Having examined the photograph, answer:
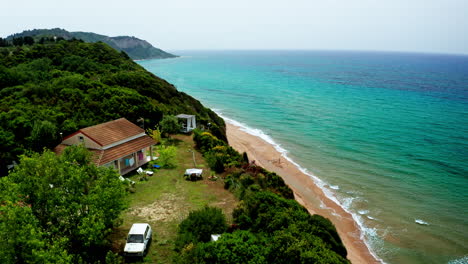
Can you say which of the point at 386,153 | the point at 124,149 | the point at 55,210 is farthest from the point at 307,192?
the point at 55,210

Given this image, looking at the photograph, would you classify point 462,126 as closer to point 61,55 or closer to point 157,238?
point 157,238

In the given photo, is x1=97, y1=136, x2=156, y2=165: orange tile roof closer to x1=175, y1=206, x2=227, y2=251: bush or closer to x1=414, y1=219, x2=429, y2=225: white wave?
x1=175, y1=206, x2=227, y2=251: bush

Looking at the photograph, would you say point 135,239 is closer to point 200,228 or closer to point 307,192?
point 200,228

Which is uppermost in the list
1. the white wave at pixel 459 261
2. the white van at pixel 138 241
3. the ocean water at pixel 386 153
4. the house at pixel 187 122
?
the house at pixel 187 122

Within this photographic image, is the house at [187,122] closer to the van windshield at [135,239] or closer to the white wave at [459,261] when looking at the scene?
the van windshield at [135,239]

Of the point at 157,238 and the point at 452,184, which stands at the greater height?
the point at 157,238

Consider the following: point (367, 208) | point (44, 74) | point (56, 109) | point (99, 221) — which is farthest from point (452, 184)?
point (44, 74)

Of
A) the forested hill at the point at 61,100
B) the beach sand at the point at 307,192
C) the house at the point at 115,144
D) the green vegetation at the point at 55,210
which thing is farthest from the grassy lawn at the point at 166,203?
the forested hill at the point at 61,100
